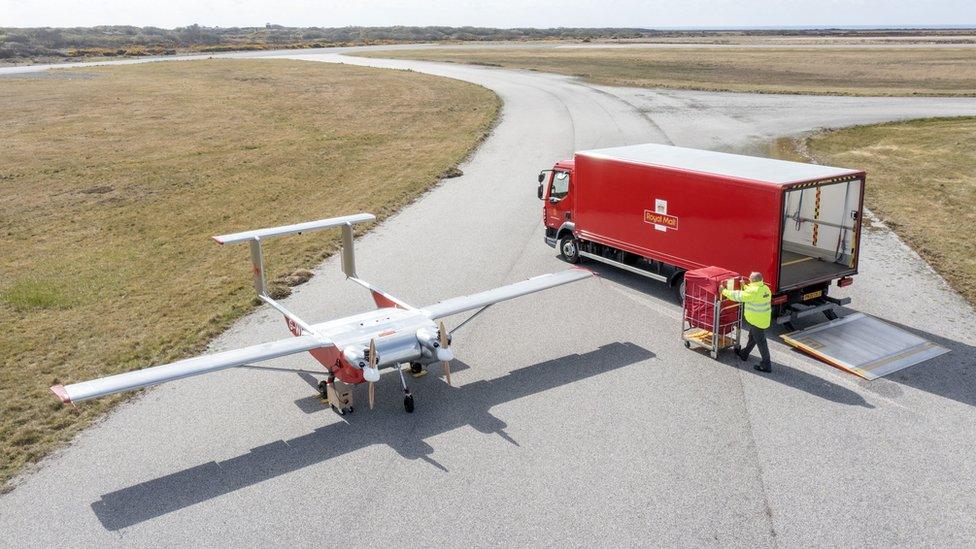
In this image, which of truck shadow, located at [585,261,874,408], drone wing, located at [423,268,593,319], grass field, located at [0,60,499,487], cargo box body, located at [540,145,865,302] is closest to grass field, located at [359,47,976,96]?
grass field, located at [0,60,499,487]

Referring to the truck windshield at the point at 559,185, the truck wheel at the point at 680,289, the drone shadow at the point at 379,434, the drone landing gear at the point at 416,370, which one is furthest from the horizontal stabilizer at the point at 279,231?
the truck wheel at the point at 680,289

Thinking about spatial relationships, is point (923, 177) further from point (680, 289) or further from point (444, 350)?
point (444, 350)

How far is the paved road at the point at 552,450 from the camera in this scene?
30.3 ft

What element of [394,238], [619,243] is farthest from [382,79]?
[619,243]

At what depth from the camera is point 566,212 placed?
64.5 feet

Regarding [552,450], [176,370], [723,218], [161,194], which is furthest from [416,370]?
[161,194]

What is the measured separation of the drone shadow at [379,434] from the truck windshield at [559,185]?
6549 mm

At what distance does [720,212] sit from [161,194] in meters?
22.4

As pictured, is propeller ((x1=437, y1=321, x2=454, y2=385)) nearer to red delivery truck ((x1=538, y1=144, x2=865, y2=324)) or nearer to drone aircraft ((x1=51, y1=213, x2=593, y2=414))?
drone aircraft ((x1=51, y1=213, x2=593, y2=414))

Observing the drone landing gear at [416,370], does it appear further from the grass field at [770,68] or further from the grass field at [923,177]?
the grass field at [770,68]

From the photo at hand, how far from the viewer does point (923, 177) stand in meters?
28.5

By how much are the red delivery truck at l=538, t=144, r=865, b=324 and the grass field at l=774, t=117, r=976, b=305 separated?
12.4ft

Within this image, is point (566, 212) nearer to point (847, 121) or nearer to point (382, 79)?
point (847, 121)

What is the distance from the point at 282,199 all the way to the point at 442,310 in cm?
1624
